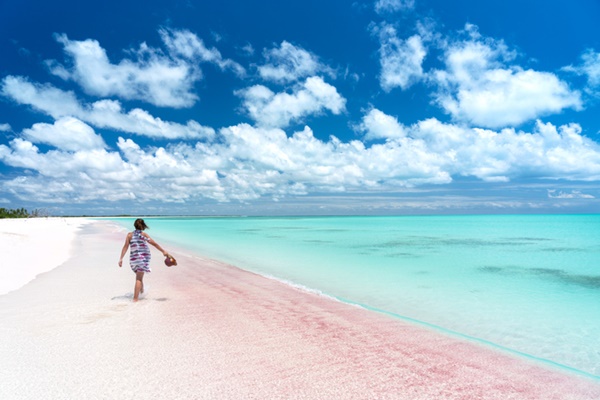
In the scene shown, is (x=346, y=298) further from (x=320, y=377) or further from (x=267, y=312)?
(x=320, y=377)

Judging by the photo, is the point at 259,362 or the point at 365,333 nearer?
the point at 259,362

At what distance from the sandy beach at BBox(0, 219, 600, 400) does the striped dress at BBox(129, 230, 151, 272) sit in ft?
3.01

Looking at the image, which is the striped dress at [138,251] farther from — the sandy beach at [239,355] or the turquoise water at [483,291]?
the turquoise water at [483,291]

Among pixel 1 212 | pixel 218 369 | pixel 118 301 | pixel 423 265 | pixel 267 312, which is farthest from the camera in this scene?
pixel 1 212

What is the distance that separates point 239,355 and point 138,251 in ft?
14.8

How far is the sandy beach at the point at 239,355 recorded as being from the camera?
459 centimetres

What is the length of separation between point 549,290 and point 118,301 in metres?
13.5

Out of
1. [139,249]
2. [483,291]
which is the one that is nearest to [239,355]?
[139,249]

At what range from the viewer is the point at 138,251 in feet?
29.2

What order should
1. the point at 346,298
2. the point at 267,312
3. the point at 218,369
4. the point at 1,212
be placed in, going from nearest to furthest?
the point at 218,369, the point at 267,312, the point at 346,298, the point at 1,212

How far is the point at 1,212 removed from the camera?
369ft

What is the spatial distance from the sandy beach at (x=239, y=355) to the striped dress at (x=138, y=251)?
916 millimetres

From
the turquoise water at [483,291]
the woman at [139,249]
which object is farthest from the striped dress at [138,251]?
the turquoise water at [483,291]

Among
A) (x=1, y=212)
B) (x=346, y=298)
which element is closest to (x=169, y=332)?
(x=346, y=298)
